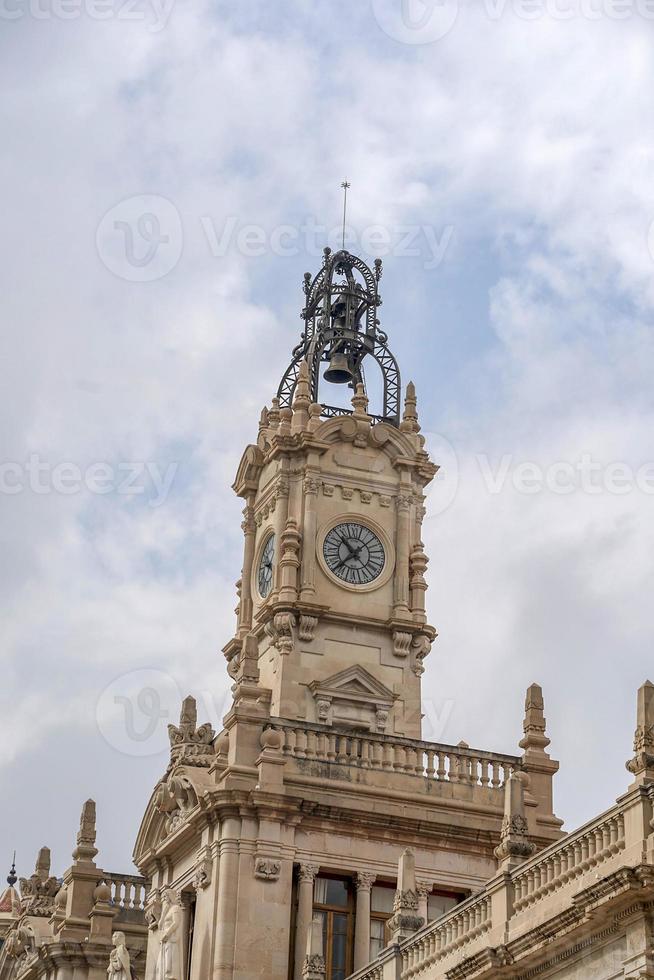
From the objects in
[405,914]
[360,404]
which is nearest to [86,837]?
[360,404]

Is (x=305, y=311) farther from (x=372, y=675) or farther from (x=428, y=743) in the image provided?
(x=428, y=743)

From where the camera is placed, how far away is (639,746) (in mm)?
30531

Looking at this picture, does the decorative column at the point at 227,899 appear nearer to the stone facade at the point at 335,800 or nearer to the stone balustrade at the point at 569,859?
the stone facade at the point at 335,800

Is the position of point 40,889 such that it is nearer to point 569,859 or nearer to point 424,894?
point 424,894

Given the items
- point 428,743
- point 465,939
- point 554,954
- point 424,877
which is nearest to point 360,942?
point 424,877

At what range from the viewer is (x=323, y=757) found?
47938mm

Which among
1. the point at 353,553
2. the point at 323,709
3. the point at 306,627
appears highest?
the point at 353,553

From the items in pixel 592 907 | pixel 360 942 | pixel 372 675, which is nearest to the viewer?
pixel 592 907

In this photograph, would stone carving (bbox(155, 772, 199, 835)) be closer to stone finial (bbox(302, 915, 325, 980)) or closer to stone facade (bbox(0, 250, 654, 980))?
stone facade (bbox(0, 250, 654, 980))

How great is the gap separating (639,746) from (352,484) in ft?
92.5

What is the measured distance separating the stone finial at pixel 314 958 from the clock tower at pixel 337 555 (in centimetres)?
993

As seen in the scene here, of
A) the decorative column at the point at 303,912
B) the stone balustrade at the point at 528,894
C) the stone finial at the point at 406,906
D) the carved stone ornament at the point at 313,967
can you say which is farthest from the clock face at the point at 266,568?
the stone balustrade at the point at 528,894

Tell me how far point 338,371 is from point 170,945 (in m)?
21.7

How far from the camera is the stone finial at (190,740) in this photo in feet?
161
